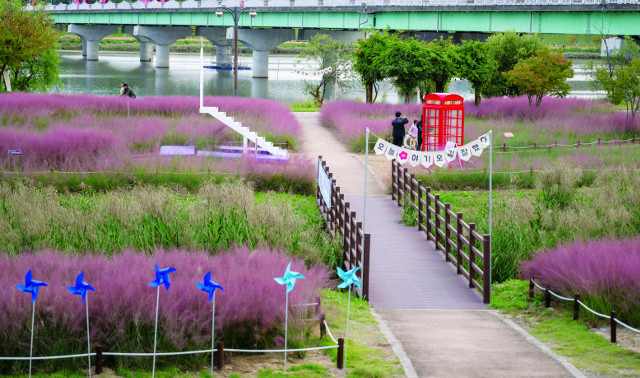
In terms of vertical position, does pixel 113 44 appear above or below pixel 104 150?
above

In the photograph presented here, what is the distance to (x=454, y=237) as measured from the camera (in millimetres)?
17344

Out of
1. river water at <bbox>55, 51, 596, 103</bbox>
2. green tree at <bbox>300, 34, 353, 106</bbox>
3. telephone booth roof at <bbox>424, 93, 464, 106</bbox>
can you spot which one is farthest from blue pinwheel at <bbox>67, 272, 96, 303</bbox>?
green tree at <bbox>300, 34, 353, 106</bbox>

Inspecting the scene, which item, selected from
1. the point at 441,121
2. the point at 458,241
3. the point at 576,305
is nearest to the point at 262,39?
the point at 441,121

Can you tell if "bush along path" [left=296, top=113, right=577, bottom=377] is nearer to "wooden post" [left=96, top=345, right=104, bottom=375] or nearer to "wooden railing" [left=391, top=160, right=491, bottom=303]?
"wooden railing" [left=391, top=160, right=491, bottom=303]

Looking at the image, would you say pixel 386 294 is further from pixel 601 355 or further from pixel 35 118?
pixel 35 118

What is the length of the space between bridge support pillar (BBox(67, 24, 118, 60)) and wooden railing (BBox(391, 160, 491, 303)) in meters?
94.9

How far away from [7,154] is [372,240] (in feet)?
39.7

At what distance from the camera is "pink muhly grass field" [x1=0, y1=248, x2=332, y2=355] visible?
10297 mm

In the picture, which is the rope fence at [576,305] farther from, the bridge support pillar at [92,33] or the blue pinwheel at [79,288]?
the bridge support pillar at [92,33]

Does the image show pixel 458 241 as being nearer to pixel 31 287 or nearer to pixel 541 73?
pixel 31 287

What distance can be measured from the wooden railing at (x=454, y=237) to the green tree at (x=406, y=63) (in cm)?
1975

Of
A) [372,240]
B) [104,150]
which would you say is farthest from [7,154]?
[372,240]

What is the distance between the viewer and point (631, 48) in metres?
39.1

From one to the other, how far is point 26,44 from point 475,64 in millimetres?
22827
